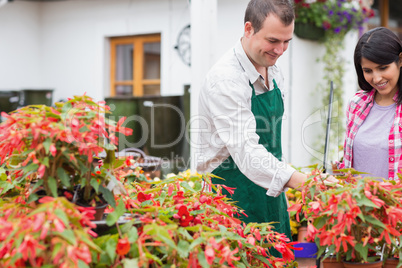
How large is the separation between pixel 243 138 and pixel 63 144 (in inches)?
29.8

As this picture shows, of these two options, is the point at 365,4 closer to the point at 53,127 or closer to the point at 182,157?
the point at 182,157

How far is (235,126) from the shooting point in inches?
70.5

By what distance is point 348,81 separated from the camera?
5566 mm

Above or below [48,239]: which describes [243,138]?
above

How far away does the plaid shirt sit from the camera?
206 cm

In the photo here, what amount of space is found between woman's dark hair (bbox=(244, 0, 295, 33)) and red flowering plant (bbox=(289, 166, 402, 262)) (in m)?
0.66

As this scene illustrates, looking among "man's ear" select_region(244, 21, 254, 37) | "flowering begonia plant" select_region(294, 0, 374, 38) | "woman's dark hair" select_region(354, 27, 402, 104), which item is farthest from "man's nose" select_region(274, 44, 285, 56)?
"flowering begonia plant" select_region(294, 0, 374, 38)

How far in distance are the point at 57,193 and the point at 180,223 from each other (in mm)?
336

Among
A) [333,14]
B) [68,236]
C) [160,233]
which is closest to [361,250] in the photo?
[160,233]

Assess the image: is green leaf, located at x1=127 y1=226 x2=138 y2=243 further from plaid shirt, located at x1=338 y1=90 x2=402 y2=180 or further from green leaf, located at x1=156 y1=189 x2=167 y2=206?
plaid shirt, located at x1=338 y1=90 x2=402 y2=180

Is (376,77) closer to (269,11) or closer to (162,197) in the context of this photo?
(269,11)

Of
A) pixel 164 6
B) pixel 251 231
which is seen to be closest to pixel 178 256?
pixel 251 231

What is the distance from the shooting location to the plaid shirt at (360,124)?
2.06m

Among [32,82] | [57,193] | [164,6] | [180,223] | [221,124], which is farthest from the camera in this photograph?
[32,82]
